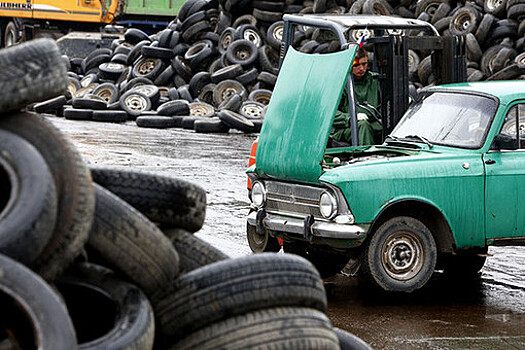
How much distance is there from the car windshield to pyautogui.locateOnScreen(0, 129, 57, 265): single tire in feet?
17.0

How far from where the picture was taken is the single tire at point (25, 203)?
11.8 feet

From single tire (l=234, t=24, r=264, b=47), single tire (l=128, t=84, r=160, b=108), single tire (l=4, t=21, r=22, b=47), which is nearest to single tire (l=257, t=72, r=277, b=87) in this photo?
single tire (l=234, t=24, r=264, b=47)

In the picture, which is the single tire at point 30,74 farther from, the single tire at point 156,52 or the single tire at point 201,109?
the single tire at point 156,52

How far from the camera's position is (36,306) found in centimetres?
328

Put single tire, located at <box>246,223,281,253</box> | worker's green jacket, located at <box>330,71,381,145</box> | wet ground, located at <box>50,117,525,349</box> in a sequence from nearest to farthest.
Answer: wet ground, located at <box>50,117,525,349</box> < single tire, located at <box>246,223,281,253</box> < worker's green jacket, located at <box>330,71,381,145</box>

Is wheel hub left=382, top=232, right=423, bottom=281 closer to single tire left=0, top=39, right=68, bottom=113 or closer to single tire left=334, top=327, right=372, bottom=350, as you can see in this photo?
single tire left=334, top=327, right=372, bottom=350

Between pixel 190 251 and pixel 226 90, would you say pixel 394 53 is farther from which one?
pixel 226 90

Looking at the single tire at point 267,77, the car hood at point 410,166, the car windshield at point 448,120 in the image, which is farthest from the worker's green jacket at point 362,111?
the single tire at point 267,77

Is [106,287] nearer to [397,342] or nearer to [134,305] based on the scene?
[134,305]

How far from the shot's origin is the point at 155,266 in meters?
4.12

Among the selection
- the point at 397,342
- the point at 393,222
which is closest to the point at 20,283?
the point at 397,342

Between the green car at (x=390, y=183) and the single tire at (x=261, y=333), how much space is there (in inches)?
140

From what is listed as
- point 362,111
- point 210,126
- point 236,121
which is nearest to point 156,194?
point 362,111

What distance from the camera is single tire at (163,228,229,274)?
15.3 ft
